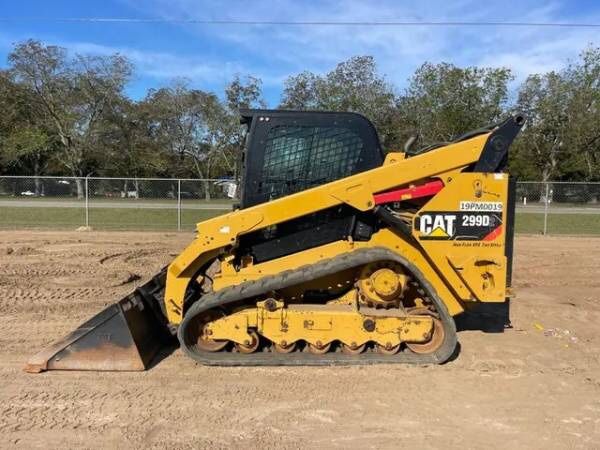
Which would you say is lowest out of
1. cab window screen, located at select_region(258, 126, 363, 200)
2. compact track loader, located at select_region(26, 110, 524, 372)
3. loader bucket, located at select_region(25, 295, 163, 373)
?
loader bucket, located at select_region(25, 295, 163, 373)

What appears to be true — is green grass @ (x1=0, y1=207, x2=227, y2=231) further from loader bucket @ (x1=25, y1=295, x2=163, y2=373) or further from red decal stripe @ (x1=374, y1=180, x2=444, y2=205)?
red decal stripe @ (x1=374, y1=180, x2=444, y2=205)

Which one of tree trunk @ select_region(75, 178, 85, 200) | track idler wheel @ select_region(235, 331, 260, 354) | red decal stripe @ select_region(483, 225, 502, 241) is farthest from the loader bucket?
tree trunk @ select_region(75, 178, 85, 200)

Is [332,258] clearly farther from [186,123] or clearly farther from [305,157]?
[186,123]

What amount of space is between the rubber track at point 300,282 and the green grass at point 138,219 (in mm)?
12734

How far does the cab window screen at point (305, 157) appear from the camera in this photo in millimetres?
5160

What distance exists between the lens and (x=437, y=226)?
505 centimetres

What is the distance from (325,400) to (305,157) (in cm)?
219

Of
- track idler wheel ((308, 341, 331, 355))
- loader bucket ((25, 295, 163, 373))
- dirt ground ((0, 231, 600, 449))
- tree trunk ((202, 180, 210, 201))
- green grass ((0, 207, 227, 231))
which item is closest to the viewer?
dirt ground ((0, 231, 600, 449))

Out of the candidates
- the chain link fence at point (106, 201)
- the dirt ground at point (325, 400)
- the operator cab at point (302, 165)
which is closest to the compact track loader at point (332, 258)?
→ the operator cab at point (302, 165)

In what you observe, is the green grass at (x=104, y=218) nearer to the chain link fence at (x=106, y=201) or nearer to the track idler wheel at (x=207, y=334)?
the chain link fence at (x=106, y=201)

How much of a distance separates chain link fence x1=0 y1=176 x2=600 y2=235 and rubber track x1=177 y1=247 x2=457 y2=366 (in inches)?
526

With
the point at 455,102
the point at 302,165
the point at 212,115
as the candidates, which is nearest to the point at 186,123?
the point at 212,115

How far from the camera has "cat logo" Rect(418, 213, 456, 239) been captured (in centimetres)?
504

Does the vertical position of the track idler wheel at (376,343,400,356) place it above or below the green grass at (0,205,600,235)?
below
